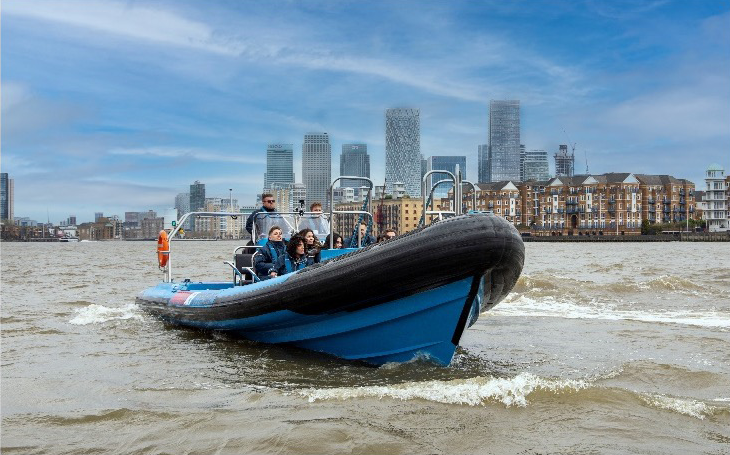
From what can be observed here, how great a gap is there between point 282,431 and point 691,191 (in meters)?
155

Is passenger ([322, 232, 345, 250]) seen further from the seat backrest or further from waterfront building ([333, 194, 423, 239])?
the seat backrest

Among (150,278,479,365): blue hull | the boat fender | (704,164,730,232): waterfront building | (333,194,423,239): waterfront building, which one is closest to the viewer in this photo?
(150,278,479,365): blue hull

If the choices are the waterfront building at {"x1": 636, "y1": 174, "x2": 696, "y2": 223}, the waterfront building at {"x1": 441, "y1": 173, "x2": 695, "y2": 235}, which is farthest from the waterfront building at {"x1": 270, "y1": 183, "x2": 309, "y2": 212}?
the waterfront building at {"x1": 636, "y1": 174, "x2": 696, "y2": 223}

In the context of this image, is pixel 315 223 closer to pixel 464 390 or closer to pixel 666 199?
pixel 464 390

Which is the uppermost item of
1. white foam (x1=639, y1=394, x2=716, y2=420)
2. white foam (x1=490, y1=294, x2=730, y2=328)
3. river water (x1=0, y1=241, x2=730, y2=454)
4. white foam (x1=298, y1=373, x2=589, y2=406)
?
white foam (x1=298, y1=373, x2=589, y2=406)

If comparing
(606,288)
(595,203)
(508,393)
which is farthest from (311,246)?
(595,203)

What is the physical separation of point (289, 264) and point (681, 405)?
4.78 meters

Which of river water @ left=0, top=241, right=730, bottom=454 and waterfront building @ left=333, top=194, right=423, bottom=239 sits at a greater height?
waterfront building @ left=333, top=194, right=423, bottom=239

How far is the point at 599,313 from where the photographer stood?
13.6 meters

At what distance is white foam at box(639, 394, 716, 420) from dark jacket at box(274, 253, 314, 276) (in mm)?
4279

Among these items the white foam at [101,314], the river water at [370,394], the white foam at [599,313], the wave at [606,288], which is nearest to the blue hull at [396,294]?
the river water at [370,394]

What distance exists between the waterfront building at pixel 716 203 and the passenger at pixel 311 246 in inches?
5524

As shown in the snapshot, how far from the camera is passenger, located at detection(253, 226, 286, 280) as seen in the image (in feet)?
30.1

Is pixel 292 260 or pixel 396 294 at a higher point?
pixel 292 260
